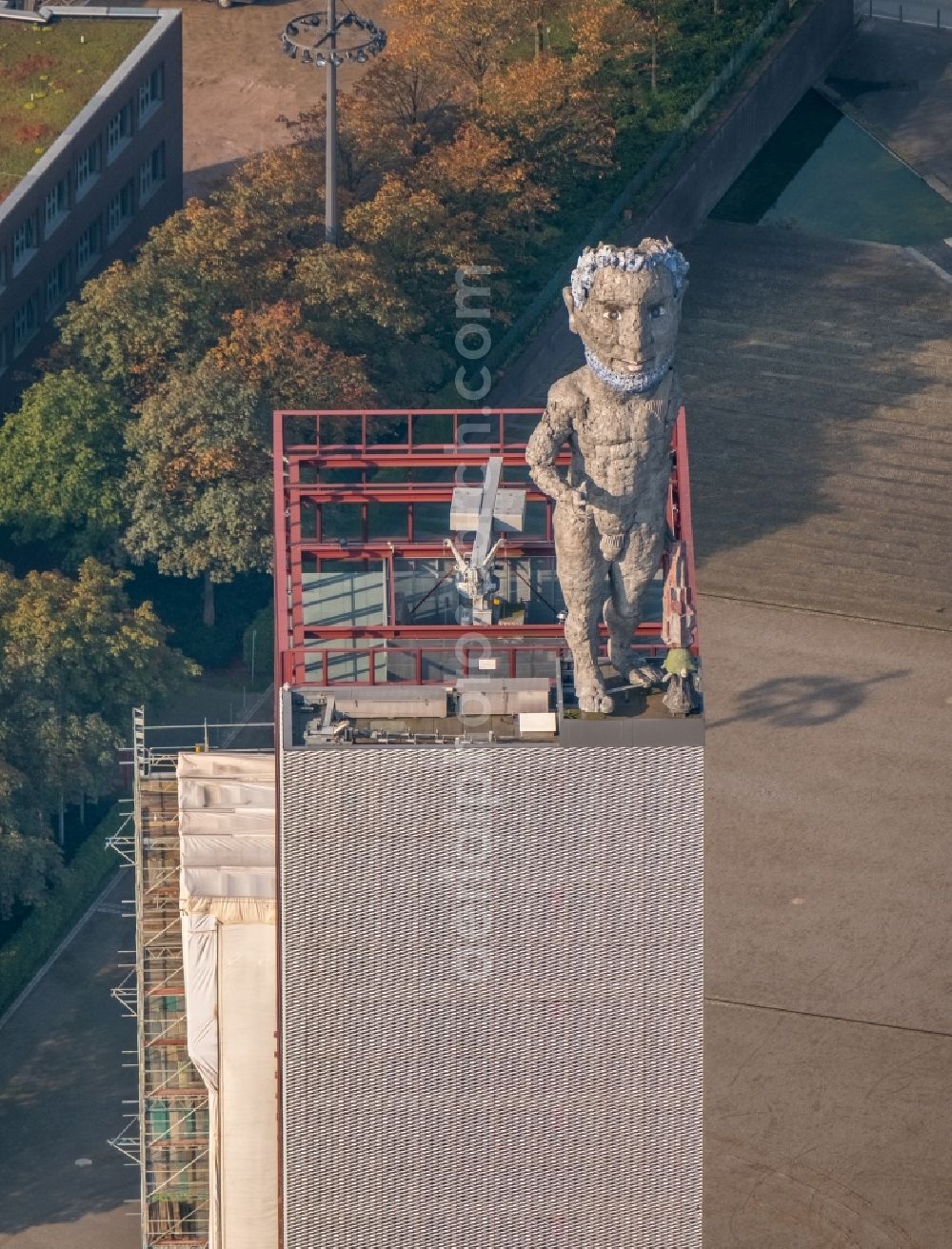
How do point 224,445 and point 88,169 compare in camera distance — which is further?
point 88,169

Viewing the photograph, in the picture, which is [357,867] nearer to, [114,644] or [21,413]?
[114,644]

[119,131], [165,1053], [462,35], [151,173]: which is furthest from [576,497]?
[151,173]

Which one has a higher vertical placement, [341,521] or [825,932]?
[341,521]

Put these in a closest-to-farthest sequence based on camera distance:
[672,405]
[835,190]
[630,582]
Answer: [672,405], [630,582], [835,190]

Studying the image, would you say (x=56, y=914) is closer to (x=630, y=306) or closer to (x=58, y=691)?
(x=58, y=691)

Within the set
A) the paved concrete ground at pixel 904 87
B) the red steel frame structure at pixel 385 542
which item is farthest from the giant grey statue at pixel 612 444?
the paved concrete ground at pixel 904 87

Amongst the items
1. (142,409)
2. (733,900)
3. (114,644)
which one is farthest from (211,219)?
(733,900)

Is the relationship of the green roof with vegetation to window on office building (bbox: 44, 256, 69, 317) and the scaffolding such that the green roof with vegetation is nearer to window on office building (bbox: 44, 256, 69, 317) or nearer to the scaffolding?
window on office building (bbox: 44, 256, 69, 317)
